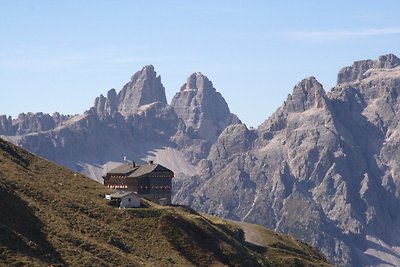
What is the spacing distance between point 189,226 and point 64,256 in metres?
30.2

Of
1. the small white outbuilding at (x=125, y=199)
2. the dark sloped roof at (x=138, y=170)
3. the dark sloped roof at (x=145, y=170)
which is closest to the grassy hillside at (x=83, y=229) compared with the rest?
the small white outbuilding at (x=125, y=199)

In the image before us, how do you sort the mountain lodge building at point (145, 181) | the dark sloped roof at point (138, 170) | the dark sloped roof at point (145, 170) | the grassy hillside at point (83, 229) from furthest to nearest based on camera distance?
1. the dark sloped roof at point (138, 170)
2. the dark sloped roof at point (145, 170)
3. the mountain lodge building at point (145, 181)
4. the grassy hillside at point (83, 229)

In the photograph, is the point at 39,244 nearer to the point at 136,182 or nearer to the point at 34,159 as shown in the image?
the point at 34,159

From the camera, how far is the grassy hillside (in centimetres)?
8706

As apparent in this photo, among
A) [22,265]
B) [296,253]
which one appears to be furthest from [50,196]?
[296,253]

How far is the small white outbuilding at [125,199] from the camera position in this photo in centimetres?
11638

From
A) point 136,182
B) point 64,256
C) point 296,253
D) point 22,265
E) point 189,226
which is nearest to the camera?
point 22,265

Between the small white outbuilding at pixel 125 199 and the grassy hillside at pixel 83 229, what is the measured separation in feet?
6.14

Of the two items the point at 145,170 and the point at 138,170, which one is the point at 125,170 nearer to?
the point at 138,170

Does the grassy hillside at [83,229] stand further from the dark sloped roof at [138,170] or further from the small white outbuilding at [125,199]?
the dark sloped roof at [138,170]

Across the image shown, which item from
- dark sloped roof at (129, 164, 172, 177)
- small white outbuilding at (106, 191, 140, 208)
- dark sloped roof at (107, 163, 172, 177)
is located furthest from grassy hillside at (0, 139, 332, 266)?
dark sloped roof at (107, 163, 172, 177)

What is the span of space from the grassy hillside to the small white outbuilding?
187 cm

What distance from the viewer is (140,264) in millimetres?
92688

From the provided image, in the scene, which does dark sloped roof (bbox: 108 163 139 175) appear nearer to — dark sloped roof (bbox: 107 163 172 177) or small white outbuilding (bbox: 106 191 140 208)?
dark sloped roof (bbox: 107 163 172 177)
